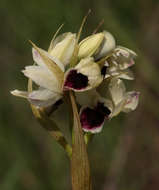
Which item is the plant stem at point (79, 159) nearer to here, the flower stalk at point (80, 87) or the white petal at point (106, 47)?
the flower stalk at point (80, 87)

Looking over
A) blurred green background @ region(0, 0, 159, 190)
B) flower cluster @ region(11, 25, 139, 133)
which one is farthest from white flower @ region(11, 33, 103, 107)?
blurred green background @ region(0, 0, 159, 190)

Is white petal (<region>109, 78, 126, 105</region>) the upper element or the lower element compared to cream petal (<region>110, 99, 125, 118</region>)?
upper

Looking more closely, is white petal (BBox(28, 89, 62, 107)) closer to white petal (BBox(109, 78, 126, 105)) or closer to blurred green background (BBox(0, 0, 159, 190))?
white petal (BBox(109, 78, 126, 105))

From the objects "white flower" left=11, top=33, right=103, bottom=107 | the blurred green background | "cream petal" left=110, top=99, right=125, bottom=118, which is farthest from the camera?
the blurred green background

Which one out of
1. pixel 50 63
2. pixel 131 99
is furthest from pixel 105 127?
pixel 50 63

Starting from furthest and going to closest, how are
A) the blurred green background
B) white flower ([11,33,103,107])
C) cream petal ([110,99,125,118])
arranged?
the blurred green background → cream petal ([110,99,125,118]) → white flower ([11,33,103,107])

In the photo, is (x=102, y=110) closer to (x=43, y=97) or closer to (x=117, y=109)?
(x=117, y=109)
